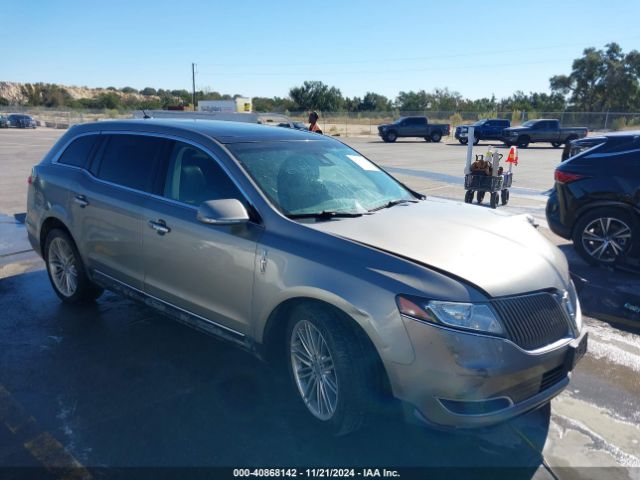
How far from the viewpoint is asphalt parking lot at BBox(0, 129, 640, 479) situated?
2.97 metres

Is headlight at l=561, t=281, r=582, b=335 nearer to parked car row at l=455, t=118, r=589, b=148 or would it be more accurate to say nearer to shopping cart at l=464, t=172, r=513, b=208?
shopping cart at l=464, t=172, r=513, b=208

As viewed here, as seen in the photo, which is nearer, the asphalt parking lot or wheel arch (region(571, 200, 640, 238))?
the asphalt parking lot

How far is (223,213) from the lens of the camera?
127 inches

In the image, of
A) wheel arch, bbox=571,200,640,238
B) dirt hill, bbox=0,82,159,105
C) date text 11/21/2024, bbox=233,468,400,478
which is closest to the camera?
date text 11/21/2024, bbox=233,468,400,478

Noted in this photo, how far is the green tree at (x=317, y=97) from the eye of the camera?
272 ft

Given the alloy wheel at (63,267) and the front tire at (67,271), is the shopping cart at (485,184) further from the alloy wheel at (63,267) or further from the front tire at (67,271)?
the alloy wheel at (63,267)

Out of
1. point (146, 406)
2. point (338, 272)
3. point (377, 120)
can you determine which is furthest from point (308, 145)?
point (377, 120)

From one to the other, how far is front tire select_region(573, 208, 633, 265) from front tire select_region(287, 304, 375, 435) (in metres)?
4.89

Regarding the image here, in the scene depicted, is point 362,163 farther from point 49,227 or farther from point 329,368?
point 49,227

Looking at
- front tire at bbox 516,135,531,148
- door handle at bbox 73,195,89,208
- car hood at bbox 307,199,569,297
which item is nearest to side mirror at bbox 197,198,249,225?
car hood at bbox 307,199,569,297

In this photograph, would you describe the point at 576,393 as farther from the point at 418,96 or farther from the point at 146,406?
the point at 418,96

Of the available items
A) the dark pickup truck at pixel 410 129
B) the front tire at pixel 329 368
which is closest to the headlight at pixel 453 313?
the front tire at pixel 329 368

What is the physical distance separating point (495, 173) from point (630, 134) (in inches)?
118

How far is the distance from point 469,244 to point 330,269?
86cm
